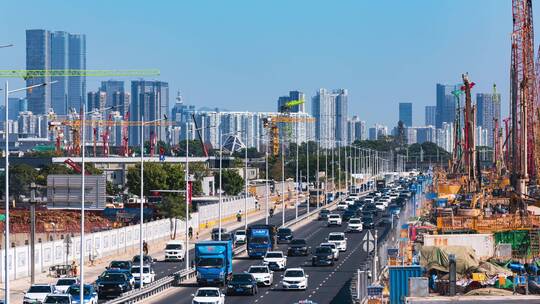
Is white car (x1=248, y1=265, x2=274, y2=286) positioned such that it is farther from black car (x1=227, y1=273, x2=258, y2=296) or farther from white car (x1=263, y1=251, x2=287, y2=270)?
white car (x1=263, y1=251, x2=287, y2=270)

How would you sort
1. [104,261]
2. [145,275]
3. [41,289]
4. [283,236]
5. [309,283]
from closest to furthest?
[41,289]
[145,275]
[309,283]
[104,261]
[283,236]

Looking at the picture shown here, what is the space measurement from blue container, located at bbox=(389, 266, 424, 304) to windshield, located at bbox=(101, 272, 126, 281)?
18225mm

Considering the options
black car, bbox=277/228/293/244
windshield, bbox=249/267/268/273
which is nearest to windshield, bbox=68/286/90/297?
windshield, bbox=249/267/268/273

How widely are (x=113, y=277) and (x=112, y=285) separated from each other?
1.40 m

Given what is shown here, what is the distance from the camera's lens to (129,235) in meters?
93.2

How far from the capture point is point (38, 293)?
2176 inches

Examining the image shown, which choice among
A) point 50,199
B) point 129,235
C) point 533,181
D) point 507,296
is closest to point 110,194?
point 533,181

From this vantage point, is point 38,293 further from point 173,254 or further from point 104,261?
point 173,254

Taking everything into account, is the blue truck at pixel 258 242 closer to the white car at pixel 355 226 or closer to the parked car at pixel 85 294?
the white car at pixel 355 226

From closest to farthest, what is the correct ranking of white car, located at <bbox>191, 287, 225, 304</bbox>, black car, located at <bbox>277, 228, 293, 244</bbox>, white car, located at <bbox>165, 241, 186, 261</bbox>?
white car, located at <bbox>191, 287, 225, 304</bbox>, white car, located at <bbox>165, 241, 186, 261</bbox>, black car, located at <bbox>277, 228, 293, 244</bbox>

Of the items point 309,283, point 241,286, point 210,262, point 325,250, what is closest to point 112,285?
point 241,286

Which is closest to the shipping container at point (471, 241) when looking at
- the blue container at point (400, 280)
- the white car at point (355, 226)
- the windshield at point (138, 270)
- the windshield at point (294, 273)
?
the windshield at point (294, 273)

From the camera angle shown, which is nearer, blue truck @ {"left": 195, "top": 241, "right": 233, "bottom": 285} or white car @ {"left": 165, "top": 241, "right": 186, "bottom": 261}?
blue truck @ {"left": 195, "top": 241, "right": 233, "bottom": 285}

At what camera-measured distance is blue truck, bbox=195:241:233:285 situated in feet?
215
